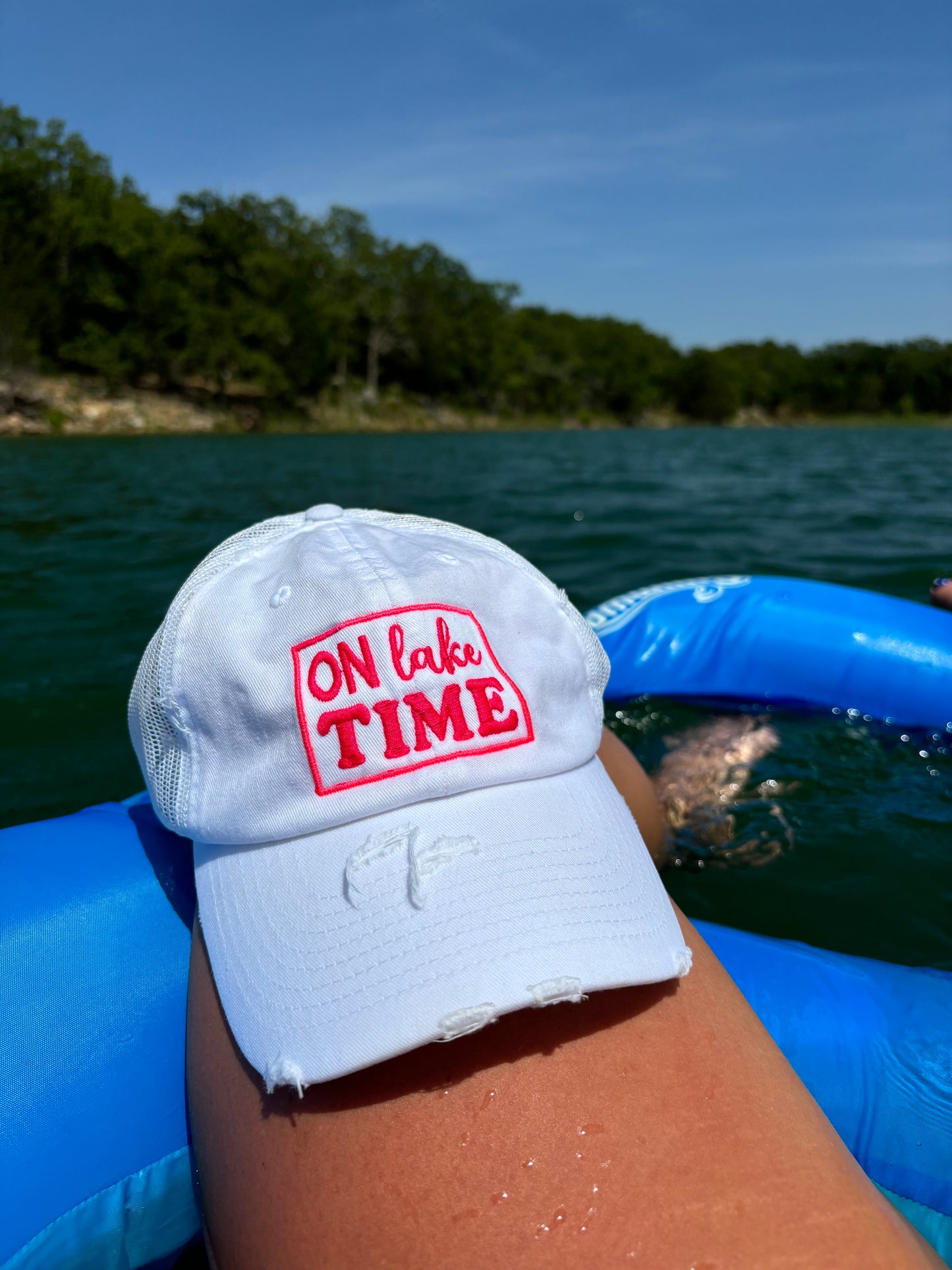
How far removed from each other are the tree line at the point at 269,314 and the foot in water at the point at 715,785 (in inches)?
981

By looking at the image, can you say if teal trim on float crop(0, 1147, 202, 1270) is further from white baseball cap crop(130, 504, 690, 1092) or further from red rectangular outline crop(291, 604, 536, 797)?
red rectangular outline crop(291, 604, 536, 797)

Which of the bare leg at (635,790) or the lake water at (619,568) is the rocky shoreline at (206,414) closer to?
the lake water at (619,568)

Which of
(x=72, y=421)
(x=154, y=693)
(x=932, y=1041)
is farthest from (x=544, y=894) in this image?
(x=72, y=421)

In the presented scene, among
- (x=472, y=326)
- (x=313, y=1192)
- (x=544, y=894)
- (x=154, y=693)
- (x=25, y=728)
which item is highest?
(x=472, y=326)

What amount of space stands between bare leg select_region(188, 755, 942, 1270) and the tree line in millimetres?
26073

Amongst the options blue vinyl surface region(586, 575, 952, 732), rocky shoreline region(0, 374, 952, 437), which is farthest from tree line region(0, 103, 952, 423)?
blue vinyl surface region(586, 575, 952, 732)

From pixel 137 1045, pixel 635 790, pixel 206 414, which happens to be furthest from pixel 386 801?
pixel 206 414

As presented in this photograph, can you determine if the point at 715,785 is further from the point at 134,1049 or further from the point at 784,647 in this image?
the point at 134,1049

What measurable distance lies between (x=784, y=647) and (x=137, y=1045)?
7.69 ft

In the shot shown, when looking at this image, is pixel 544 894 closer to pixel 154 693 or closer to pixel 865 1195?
pixel 865 1195

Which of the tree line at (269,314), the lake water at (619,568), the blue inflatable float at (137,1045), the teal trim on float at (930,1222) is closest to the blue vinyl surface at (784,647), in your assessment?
the lake water at (619,568)

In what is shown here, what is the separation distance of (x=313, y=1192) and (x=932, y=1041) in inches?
35.2

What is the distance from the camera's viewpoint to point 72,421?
22.5m

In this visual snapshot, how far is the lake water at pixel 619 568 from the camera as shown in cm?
199
